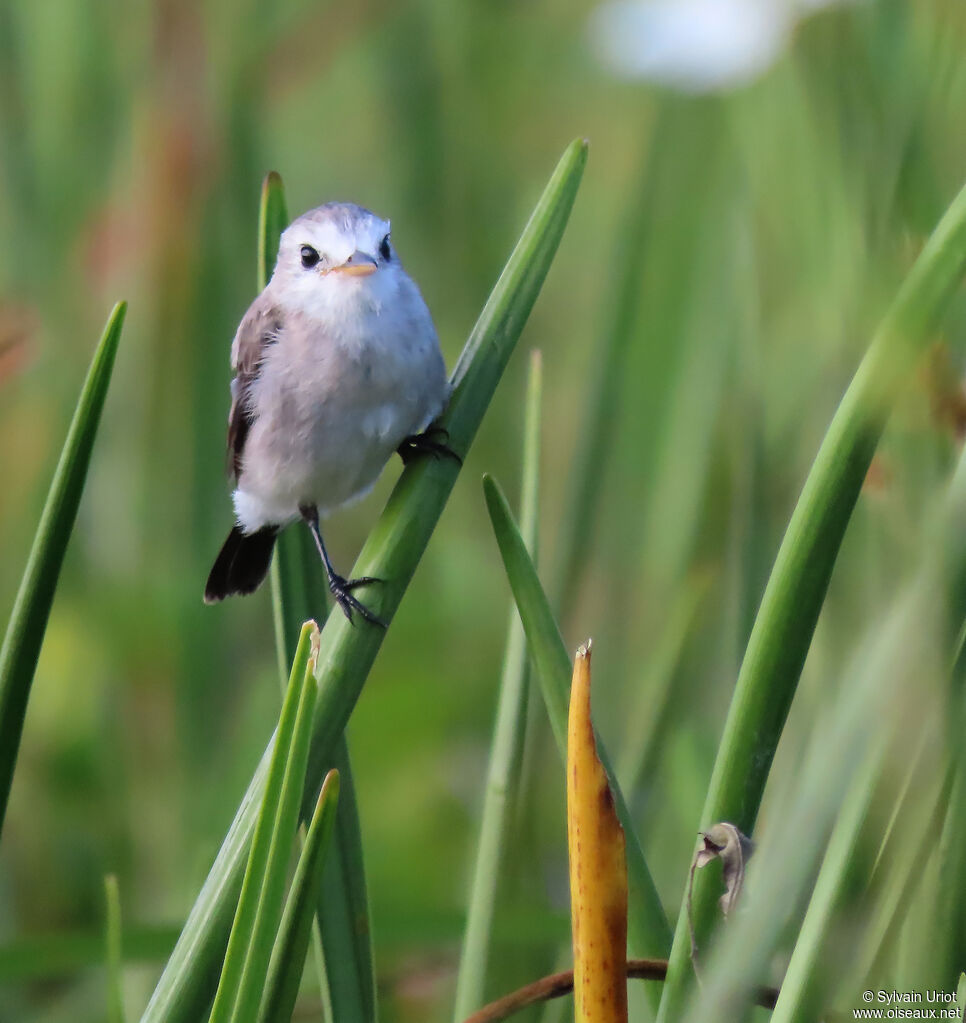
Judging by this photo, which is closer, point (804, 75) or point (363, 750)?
point (804, 75)

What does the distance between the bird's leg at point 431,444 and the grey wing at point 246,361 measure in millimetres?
277

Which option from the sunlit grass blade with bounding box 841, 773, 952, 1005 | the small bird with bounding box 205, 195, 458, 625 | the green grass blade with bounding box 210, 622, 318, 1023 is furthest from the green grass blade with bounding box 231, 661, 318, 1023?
the small bird with bounding box 205, 195, 458, 625

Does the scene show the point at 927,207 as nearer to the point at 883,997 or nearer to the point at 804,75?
the point at 804,75

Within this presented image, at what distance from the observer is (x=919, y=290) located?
2.18 feet

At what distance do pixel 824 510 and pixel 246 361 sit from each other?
1.13 meters

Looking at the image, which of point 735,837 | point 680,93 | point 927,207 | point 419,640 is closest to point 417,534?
point 735,837

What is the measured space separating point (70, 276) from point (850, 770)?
1786mm

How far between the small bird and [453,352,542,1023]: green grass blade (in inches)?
11.4

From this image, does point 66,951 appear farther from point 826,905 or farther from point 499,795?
point 826,905

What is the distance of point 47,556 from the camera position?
83 cm

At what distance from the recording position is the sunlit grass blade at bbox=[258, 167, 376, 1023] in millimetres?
863

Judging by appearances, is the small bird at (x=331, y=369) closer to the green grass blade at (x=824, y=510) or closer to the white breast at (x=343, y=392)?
the white breast at (x=343, y=392)

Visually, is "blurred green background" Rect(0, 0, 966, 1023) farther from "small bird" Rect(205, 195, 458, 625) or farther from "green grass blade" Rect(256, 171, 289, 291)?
"green grass blade" Rect(256, 171, 289, 291)

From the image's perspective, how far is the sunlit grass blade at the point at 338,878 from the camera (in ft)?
2.83
